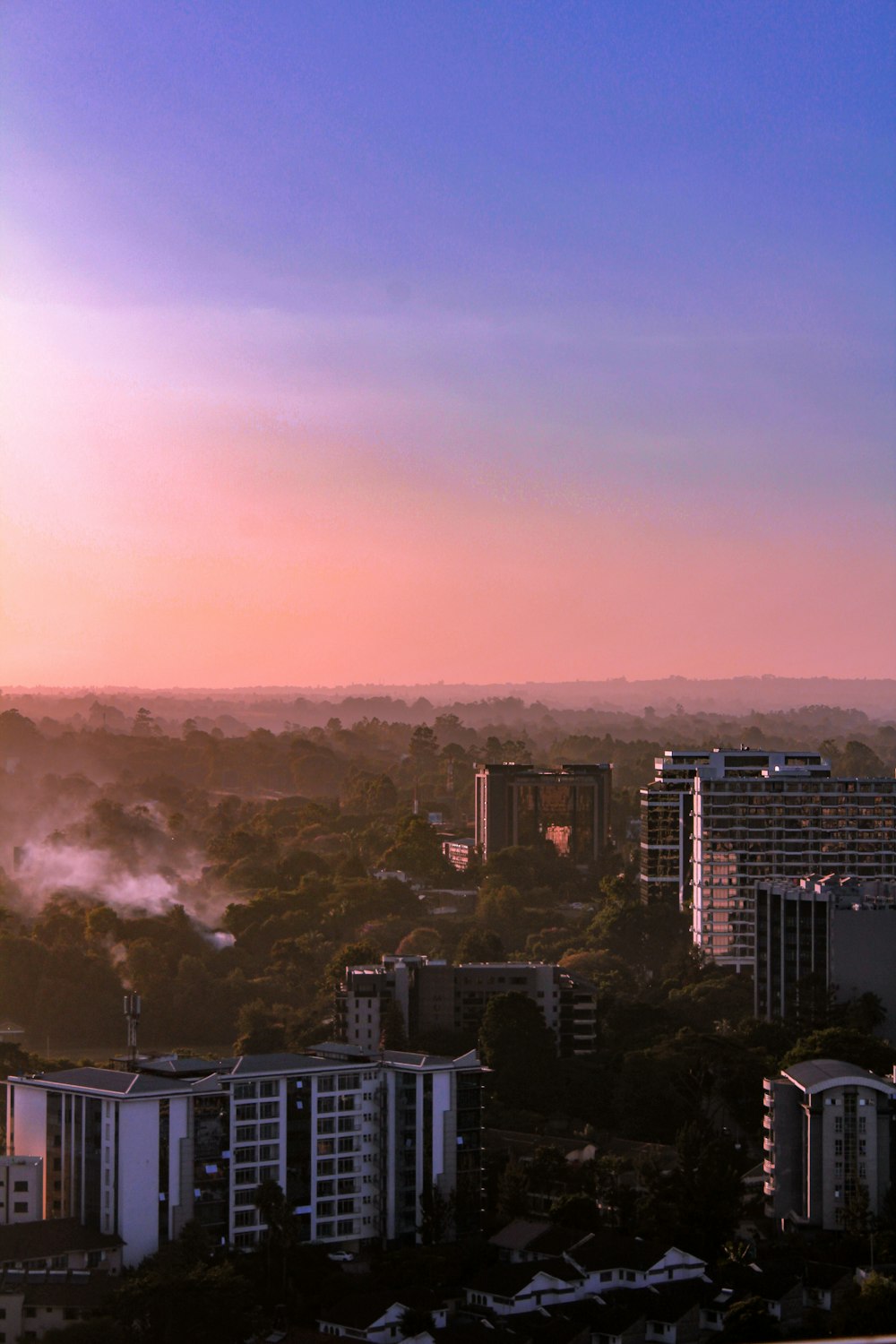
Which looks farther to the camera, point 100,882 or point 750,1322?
point 100,882

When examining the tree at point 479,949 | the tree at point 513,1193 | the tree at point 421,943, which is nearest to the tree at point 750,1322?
the tree at point 513,1193

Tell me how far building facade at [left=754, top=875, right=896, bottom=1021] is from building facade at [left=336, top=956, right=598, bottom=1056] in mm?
1172

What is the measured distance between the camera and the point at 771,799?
1627cm

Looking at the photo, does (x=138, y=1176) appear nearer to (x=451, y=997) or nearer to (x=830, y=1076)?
(x=830, y=1076)

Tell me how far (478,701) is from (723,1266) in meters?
38.5

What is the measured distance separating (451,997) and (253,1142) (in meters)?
4.26

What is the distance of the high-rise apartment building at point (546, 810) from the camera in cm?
2172

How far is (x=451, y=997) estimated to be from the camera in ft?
40.8

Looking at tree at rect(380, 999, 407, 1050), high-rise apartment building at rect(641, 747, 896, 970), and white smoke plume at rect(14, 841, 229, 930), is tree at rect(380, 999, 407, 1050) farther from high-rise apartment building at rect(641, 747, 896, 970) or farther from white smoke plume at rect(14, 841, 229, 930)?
white smoke plume at rect(14, 841, 229, 930)

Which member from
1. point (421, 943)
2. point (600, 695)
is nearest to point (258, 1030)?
point (421, 943)

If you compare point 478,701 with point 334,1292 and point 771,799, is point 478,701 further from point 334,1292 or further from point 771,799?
point 334,1292

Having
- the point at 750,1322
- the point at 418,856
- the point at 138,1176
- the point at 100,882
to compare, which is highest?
the point at 418,856

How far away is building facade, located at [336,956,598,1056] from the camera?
1210 centimetres

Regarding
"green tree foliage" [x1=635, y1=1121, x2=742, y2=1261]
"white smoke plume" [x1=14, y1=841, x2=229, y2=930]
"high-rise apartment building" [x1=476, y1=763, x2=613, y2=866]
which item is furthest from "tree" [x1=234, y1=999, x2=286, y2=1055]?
"high-rise apartment building" [x1=476, y1=763, x2=613, y2=866]
